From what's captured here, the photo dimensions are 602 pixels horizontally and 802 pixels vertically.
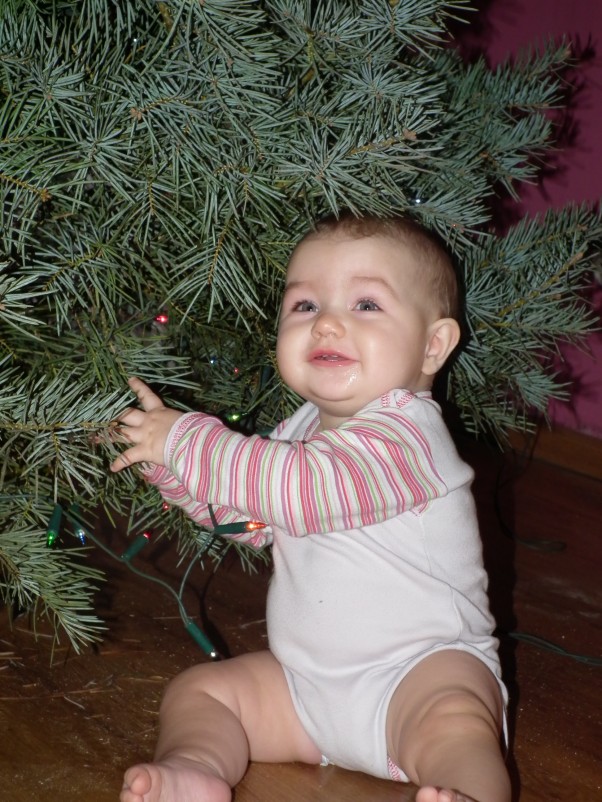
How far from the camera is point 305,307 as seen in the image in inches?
33.3

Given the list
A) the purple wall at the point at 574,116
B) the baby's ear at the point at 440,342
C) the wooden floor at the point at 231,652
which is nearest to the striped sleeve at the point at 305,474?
the baby's ear at the point at 440,342

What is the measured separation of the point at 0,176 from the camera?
654 millimetres

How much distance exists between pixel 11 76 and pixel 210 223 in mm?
177

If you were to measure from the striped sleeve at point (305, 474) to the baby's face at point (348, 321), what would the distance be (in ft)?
0.18

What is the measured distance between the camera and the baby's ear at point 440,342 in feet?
2.82

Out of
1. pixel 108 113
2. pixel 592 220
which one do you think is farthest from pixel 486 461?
pixel 108 113

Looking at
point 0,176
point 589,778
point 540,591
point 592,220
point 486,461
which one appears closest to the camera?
point 0,176

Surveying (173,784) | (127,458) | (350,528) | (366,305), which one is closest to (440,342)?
(366,305)

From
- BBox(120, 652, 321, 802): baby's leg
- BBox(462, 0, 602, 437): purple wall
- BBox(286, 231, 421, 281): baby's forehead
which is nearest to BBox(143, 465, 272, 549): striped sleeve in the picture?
BBox(120, 652, 321, 802): baby's leg

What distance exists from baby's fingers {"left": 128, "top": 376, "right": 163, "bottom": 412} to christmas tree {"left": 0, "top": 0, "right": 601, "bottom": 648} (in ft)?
0.03

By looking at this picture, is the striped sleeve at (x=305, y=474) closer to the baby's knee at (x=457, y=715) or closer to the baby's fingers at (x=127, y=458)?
the baby's fingers at (x=127, y=458)

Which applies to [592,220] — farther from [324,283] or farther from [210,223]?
[210,223]

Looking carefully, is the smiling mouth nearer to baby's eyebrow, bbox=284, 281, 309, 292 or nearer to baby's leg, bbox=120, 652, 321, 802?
baby's eyebrow, bbox=284, 281, 309, 292

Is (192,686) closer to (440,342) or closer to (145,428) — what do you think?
(145,428)
